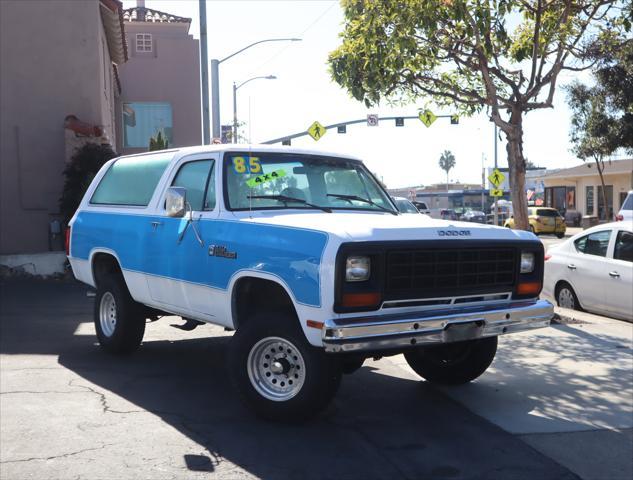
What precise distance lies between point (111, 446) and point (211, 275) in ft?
5.19

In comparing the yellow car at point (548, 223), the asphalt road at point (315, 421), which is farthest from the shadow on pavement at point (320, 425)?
the yellow car at point (548, 223)

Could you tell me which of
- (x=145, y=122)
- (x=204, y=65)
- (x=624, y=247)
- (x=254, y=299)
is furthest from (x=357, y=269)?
(x=145, y=122)

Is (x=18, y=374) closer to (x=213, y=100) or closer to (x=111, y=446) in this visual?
(x=111, y=446)

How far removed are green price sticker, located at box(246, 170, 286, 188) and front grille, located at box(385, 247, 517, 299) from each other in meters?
1.62

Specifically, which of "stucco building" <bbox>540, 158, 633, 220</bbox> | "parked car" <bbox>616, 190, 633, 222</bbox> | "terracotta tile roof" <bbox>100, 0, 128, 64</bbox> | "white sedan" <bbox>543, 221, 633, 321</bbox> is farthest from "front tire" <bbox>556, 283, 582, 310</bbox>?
"stucco building" <bbox>540, 158, 633, 220</bbox>

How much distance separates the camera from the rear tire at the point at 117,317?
756cm

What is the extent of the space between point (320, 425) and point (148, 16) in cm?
2825

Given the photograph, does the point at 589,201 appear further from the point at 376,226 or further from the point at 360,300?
the point at 360,300

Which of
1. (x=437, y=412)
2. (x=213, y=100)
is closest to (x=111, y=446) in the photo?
(x=437, y=412)

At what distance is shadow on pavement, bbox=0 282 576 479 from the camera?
4762 millimetres

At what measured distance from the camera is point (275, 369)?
18.0 feet

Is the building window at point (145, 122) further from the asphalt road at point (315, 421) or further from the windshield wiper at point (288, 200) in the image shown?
the windshield wiper at point (288, 200)

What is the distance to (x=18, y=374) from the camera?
698 cm

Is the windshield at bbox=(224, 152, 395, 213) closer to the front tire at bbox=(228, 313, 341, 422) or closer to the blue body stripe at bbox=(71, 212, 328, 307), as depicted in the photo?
the blue body stripe at bbox=(71, 212, 328, 307)
